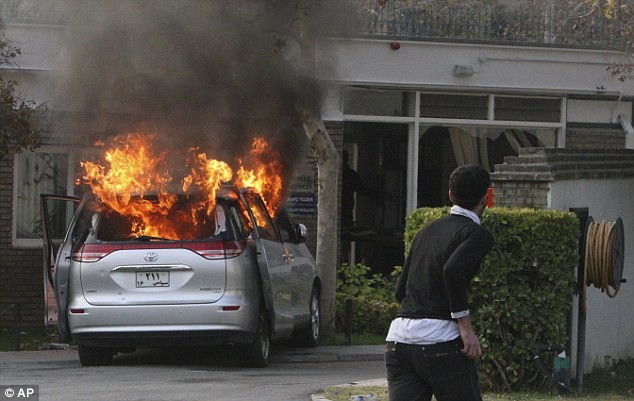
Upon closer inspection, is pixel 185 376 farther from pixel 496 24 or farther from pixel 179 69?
pixel 496 24

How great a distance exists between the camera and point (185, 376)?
10.8 metres

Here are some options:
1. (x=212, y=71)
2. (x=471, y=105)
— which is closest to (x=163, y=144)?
(x=212, y=71)

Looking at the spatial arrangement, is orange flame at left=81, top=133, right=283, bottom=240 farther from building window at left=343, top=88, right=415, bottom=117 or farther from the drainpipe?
building window at left=343, top=88, right=415, bottom=117

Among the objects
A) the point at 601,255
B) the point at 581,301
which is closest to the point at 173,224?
the point at 581,301

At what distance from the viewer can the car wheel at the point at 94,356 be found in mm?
11762

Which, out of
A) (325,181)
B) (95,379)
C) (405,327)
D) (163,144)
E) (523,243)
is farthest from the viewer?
Result: (325,181)

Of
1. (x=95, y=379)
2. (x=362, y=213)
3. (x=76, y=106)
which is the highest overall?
(x=76, y=106)

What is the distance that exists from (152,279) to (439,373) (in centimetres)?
565

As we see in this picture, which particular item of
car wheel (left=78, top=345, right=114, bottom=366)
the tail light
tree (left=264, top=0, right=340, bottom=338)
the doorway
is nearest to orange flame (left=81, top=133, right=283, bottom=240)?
the tail light

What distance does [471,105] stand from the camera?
18.3 metres

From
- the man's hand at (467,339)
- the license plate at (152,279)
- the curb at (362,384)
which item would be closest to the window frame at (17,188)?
the license plate at (152,279)

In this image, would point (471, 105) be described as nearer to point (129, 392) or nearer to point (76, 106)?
point (76, 106)

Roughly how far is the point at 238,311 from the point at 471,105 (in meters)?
8.26

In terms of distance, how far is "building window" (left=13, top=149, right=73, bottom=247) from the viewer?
1664 centimetres
